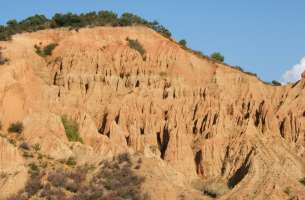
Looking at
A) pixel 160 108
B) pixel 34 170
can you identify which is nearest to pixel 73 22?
pixel 160 108

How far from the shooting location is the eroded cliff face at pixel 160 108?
69.4 metres

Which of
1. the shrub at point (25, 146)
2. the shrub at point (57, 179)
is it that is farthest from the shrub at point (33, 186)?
the shrub at point (25, 146)

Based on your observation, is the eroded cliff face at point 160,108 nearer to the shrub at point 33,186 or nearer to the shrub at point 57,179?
the shrub at point 57,179

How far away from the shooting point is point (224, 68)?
7956 cm

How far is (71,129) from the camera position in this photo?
236ft

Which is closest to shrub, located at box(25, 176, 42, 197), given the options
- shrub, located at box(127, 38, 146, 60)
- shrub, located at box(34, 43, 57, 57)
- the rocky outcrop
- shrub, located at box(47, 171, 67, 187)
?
the rocky outcrop

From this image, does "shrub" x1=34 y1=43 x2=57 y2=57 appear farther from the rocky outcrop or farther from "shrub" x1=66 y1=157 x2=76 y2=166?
"shrub" x1=66 y1=157 x2=76 y2=166

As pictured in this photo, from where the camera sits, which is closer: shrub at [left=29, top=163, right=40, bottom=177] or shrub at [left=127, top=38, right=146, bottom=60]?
shrub at [left=29, top=163, right=40, bottom=177]

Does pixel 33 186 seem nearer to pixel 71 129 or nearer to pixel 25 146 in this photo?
pixel 25 146

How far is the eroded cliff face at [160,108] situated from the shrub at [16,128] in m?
0.48

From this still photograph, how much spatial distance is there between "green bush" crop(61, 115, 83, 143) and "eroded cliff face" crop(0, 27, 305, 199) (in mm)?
503

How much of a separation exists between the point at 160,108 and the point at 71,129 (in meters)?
7.43

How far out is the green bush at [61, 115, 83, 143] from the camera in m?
71.3

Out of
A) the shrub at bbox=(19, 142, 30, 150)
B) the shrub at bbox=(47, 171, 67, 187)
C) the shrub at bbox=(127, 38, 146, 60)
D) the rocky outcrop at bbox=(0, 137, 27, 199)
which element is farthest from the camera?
the shrub at bbox=(127, 38, 146, 60)
